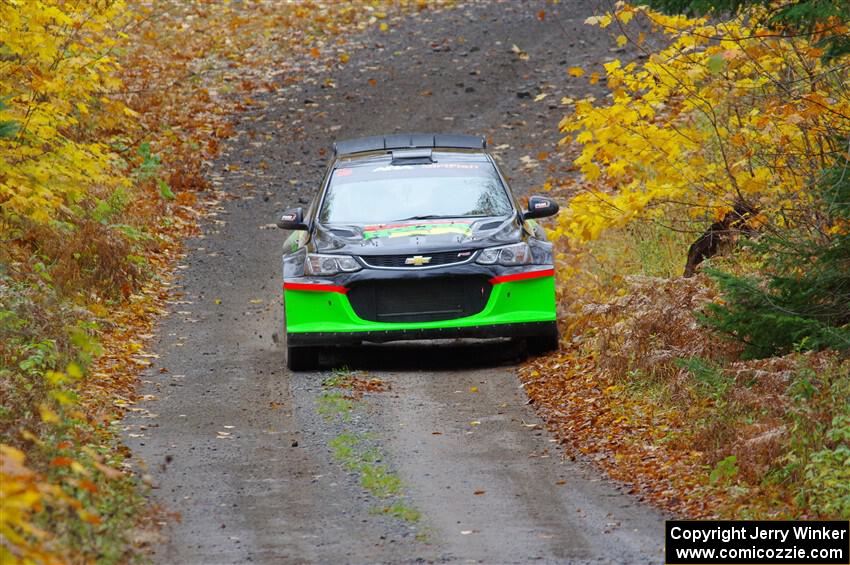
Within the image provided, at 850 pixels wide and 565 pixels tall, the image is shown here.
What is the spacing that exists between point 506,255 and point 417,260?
0.79m

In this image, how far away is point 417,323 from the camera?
1085 centimetres

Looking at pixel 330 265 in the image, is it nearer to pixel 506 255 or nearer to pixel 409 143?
pixel 506 255

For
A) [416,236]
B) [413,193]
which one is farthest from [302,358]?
[413,193]

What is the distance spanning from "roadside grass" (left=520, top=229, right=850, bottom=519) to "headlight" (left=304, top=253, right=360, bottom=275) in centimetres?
173

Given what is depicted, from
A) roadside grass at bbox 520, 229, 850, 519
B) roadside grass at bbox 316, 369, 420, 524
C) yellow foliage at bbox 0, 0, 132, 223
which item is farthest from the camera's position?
yellow foliage at bbox 0, 0, 132, 223

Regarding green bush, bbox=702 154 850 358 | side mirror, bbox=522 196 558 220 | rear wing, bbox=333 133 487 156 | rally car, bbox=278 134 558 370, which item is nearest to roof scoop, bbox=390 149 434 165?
rear wing, bbox=333 133 487 156

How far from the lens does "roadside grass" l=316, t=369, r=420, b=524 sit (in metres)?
7.21

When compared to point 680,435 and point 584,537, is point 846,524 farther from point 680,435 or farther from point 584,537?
point 680,435

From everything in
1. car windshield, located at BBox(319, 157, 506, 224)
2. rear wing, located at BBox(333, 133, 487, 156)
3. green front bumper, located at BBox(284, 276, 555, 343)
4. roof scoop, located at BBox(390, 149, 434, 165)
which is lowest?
green front bumper, located at BBox(284, 276, 555, 343)

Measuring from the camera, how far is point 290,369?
442 inches

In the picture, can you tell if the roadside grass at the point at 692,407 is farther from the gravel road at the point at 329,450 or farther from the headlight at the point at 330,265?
the headlight at the point at 330,265

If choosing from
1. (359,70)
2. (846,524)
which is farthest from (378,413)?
(359,70)

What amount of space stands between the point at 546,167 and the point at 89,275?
9.50 meters

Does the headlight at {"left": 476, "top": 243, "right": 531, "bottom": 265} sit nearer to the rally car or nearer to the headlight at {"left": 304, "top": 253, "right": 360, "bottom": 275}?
the rally car
